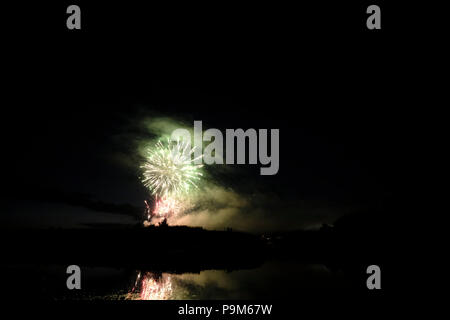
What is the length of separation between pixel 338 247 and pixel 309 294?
114467mm

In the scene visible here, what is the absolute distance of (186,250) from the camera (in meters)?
95.2

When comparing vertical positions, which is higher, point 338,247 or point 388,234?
point 388,234

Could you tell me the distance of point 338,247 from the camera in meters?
116

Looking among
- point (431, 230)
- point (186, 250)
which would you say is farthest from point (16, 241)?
point (431, 230)
